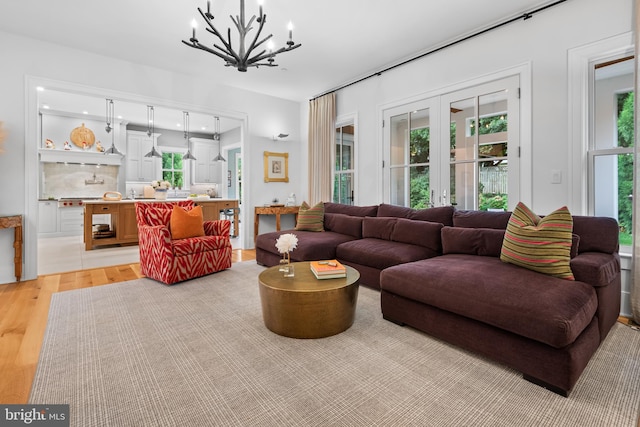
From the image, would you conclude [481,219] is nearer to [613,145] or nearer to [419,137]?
[613,145]

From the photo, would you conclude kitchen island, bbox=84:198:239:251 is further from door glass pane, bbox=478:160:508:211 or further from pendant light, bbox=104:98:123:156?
door glass pane, bbox=478:160:508:211

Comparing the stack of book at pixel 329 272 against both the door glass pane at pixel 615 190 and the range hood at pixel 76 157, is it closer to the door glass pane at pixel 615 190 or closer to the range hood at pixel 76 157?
the door glass pane at pixel 615 190

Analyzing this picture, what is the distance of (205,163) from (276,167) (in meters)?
4.35

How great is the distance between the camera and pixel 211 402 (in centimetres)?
155

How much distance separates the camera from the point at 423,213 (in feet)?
11.9

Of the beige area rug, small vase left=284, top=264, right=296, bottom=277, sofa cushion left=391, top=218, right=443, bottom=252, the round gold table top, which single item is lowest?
the beige area rug

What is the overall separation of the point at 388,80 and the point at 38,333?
4710mm

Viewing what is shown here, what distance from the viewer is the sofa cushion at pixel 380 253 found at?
3.08m

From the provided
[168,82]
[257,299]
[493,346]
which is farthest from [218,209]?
[493,346]

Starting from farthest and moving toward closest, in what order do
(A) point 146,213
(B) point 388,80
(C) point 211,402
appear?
(B) point 388,80
(A) point 146,213
(C) point 211,402

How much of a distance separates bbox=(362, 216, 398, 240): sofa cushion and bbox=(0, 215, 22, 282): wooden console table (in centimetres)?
400

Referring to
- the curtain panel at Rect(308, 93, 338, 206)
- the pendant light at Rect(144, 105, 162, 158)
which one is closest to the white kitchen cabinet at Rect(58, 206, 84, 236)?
the pendant light at Rect(144, 105, 162, 158)

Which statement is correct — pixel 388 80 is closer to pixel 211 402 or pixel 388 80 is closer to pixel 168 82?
pixel 168 82

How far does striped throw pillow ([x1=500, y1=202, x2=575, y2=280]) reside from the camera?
207 centimetres
